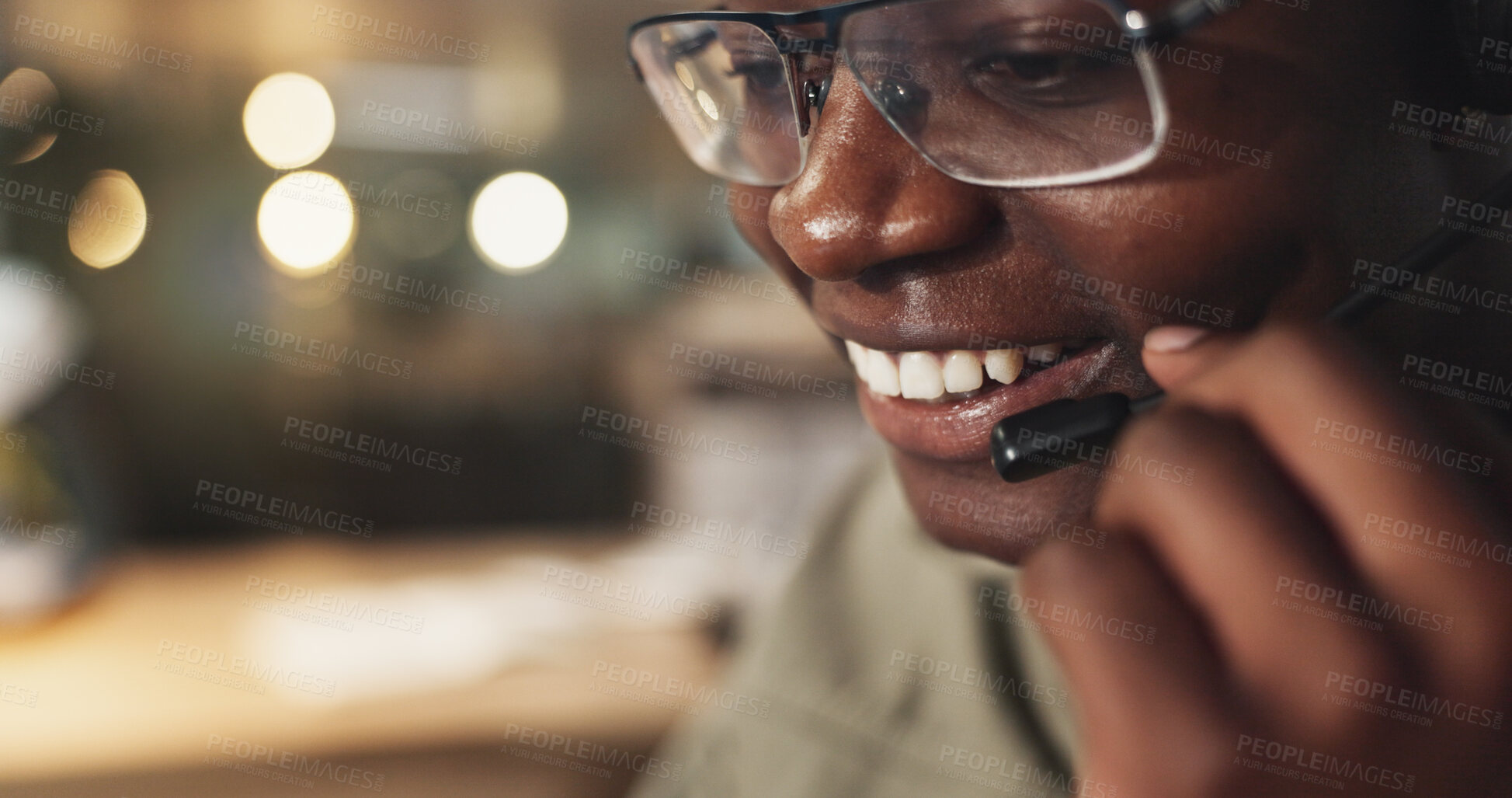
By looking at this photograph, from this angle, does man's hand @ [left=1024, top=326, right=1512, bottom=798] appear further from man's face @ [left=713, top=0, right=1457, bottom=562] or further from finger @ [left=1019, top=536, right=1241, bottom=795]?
man's face @ [left=713, top=0, right=1457, bottom=562]

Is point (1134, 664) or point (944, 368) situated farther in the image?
point (944, 368)

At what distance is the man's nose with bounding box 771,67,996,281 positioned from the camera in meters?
0.56

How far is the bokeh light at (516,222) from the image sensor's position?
365 cm

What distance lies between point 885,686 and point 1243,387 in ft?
1.97

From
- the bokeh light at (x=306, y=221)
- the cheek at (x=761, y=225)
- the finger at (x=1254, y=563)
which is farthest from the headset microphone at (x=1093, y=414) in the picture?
the bokeh light at (x=306, y=221)

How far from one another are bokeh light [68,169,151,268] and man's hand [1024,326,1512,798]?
341 centimetres

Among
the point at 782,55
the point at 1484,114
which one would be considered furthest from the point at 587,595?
the point at 1484,114

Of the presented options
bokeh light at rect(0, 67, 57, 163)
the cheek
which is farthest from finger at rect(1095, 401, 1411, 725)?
bokeh light at rect(0, 67, 57, 163)

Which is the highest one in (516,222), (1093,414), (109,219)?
(1093,414)

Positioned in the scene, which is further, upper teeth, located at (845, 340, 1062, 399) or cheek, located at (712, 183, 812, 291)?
cheek, located at (712, 183, 812, 291)

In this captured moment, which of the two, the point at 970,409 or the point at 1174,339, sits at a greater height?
the point at 1174,339

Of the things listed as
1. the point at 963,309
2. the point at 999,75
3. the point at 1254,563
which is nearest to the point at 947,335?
the point at 963,309

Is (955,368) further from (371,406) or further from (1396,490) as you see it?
(371,406)

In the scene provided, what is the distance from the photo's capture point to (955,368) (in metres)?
0.62
